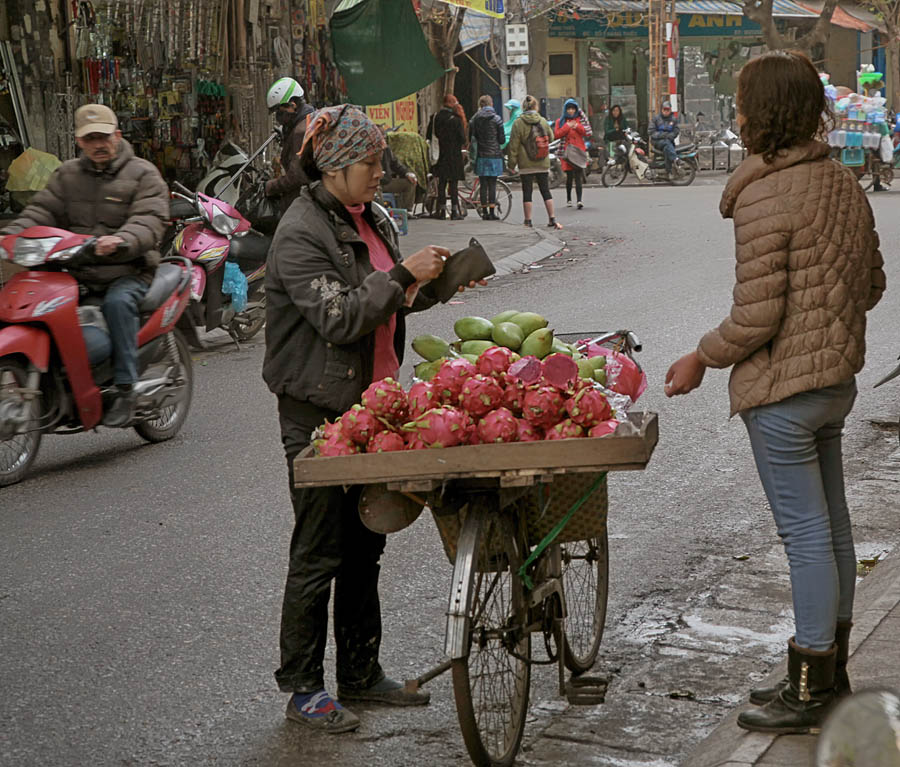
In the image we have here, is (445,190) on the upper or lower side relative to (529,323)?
lower

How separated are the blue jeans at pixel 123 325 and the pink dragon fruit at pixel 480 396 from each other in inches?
Result: 170

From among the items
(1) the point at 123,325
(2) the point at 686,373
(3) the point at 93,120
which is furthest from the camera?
(3) the point at 93,120

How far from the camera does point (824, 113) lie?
12.6 feet

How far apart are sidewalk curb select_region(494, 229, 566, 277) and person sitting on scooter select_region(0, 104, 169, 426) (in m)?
8.17

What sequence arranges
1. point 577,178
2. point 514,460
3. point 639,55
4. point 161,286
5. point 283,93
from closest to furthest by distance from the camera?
point 514,460
point 161,286
point 283,93
point 577,178
point 639,55

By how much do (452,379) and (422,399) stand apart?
0.10m

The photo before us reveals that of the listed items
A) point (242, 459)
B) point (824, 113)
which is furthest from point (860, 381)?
point (824, 113)

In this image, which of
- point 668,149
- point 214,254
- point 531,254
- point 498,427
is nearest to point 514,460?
point 498,427

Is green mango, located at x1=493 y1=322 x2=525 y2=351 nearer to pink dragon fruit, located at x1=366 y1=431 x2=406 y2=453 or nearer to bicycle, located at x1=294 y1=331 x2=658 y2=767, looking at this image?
bicycle, located at x1=294 y1=331 x2=658 y2=767

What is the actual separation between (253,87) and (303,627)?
13522 mm

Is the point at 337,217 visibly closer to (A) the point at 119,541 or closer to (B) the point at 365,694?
(B) the point at 365,694

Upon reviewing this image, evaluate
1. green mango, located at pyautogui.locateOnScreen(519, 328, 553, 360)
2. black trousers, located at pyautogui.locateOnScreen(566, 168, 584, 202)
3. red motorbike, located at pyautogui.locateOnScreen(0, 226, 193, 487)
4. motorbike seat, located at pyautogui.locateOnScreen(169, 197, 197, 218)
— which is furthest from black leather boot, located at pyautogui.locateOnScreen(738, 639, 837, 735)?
black trousers, located at pyautogui.locateOnScreen(566, 168, 584, 202)

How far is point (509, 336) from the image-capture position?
4.09m

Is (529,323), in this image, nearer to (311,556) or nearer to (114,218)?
(311,556)
